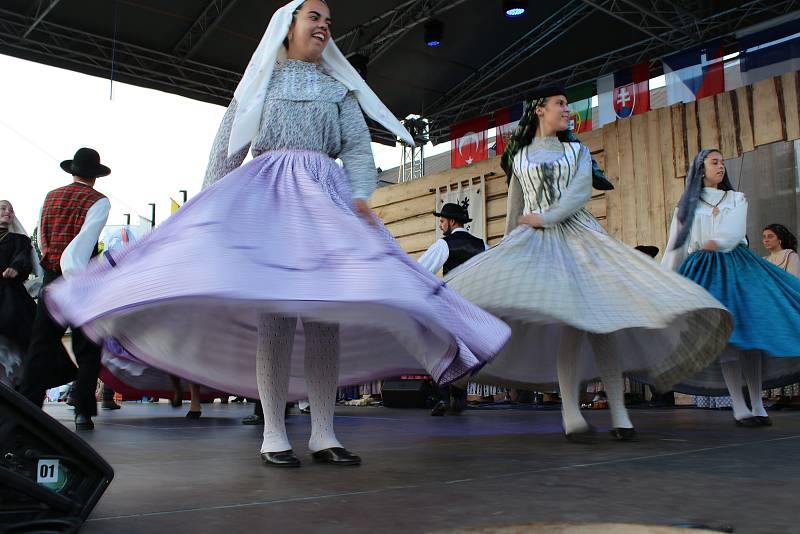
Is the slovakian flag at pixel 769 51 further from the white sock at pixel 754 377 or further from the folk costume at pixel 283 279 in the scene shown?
the folk costume at pixel 283 279

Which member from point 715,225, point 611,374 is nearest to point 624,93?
point 715,225

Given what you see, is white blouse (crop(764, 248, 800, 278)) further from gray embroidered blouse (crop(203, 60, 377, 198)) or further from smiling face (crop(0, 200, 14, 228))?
smiling face (crop(0, 200, 14, 228))

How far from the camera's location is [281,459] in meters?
2.03

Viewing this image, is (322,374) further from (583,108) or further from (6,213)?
(583,108)

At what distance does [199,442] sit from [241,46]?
7635 millimetres

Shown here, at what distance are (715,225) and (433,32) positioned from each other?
6.05 m

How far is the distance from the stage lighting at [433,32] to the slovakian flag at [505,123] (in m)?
1.20

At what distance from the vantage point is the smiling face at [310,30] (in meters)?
2.37

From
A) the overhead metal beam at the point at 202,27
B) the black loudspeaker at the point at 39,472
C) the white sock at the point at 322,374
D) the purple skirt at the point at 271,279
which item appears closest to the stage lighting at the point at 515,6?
the overhead metal beam at the point at 202,27

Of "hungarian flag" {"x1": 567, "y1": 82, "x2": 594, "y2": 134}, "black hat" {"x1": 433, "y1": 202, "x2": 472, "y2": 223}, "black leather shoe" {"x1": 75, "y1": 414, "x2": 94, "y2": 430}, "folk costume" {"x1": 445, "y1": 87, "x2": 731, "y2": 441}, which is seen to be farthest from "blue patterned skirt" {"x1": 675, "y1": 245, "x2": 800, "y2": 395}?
"hungarian flag" {"x1": 567, "y1": 82, "x2": 594, "y2": 134}

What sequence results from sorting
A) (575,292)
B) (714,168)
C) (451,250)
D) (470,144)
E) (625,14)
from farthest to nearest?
(470,144) → (625,14) → (451,250) → (714,168) → (575,292)

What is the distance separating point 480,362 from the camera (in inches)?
81.8

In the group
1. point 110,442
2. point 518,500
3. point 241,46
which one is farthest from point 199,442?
point 241,46

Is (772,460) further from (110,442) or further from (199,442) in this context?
(110,442)
